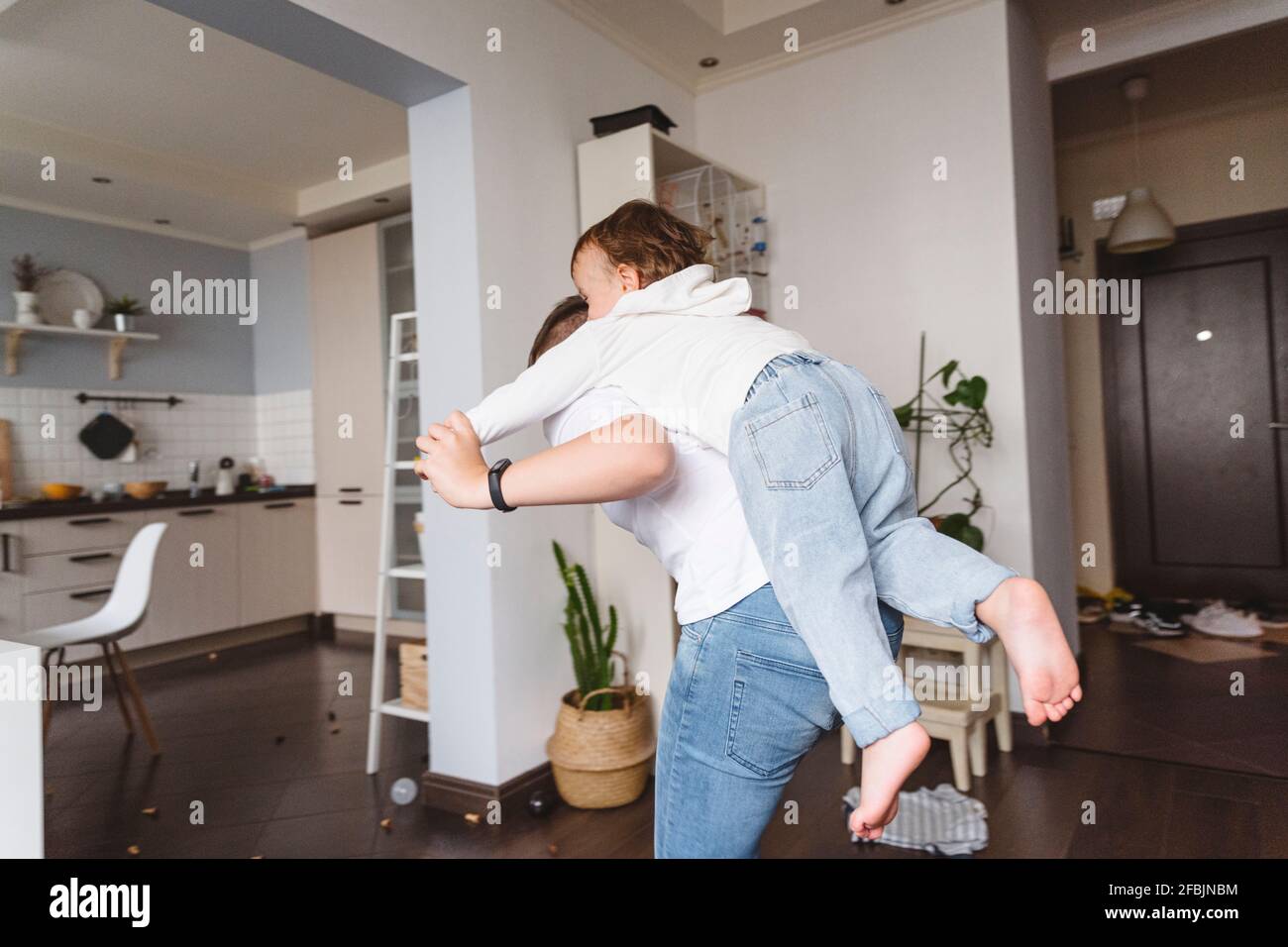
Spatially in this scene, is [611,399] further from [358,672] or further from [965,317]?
[358,672]

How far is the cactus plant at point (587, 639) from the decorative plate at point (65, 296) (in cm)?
392

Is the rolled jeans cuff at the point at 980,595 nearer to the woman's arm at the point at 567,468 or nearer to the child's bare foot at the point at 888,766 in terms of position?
the child's bare foot at the point at 888,766

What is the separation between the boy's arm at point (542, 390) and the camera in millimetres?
992

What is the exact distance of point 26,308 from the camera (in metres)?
4.53

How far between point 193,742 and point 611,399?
3166 mm

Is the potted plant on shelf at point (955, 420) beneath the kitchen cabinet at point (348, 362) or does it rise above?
beneath

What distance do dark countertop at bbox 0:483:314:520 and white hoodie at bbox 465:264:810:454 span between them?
4.17 m

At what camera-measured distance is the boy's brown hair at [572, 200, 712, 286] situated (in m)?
1.13

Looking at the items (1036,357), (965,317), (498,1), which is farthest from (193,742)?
(1036,357)

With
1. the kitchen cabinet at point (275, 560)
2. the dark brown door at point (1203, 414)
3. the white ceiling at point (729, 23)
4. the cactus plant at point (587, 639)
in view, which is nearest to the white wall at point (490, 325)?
the cactus plant at point (587, 639)

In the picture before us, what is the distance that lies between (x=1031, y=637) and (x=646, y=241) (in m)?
0.70

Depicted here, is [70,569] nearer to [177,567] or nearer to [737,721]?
[177,567]

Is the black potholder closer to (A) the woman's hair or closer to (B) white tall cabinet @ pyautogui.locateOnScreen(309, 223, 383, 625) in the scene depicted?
(B) white tall cabinet @ pyautogui.locateOnScreen(309, 223, 383, 625)

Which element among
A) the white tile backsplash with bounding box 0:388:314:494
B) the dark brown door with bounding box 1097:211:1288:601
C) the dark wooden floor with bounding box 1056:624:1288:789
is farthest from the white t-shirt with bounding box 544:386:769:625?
the dark brown door with bounding box 1097:211:1288:601
